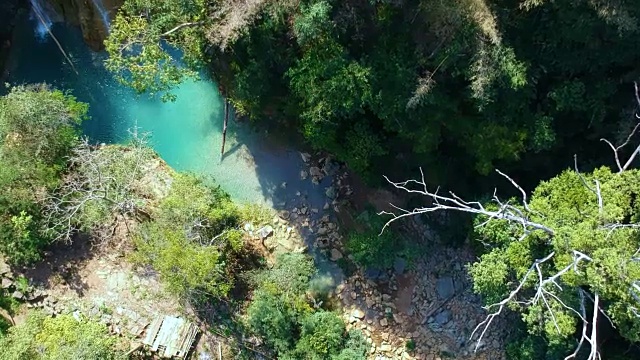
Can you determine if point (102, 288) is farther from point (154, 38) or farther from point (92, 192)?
point (154, 38)

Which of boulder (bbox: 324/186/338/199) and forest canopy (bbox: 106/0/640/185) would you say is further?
boulder (bbox: 324/186/338/199)

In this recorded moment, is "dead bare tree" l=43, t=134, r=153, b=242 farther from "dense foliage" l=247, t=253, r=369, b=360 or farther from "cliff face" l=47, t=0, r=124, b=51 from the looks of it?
"dense foliage" l=247, t=253, r=369, b=360

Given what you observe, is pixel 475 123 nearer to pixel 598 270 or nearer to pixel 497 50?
pixel 497 50

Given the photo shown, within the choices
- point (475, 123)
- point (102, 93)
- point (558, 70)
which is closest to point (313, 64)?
point (475, 123)

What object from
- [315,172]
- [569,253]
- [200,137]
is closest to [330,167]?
[315,172]

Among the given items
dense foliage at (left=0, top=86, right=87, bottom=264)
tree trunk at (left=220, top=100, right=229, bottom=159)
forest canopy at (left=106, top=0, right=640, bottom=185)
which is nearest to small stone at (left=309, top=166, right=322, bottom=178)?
forest canopy at (left=106, top=0, right=640, bottom=185)
